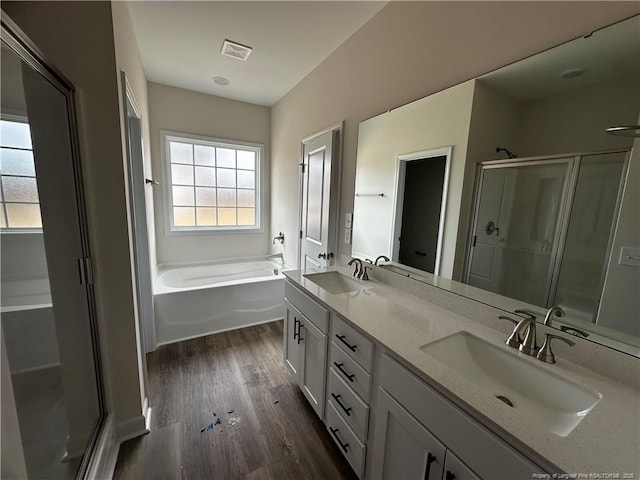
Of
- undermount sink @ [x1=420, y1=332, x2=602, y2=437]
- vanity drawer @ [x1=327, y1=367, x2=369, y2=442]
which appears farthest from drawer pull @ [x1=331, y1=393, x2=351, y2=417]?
undermount sink @ [x1=420, y1=332, x2=602, y2=437]

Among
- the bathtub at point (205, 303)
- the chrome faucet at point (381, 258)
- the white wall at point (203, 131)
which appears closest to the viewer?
the chrome faucet at point (381, 258)

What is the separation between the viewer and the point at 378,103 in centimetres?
186

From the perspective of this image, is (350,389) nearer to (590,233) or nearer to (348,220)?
(590,233)

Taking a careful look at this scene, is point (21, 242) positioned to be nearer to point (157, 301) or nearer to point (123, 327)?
point (123, 327)

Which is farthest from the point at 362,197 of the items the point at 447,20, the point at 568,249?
the point at 568,249

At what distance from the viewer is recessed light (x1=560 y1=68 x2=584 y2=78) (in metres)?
0.98

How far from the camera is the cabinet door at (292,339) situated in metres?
1.81

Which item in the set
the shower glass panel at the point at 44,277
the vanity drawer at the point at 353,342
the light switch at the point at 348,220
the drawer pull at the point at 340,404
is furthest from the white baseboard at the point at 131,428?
the light switch at the point at 348,220

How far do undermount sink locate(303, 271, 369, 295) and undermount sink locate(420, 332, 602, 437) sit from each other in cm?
84

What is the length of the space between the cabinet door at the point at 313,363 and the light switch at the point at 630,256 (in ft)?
4.07

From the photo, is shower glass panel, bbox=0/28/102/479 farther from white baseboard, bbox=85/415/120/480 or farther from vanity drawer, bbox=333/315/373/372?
Result: vanity drawer, bbox=333/315/373/372

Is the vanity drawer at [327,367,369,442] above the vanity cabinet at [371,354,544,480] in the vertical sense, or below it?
below

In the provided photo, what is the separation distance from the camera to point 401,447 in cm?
99

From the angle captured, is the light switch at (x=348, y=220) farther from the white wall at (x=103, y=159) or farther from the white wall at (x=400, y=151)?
the white wall at (x=103, y=159)
